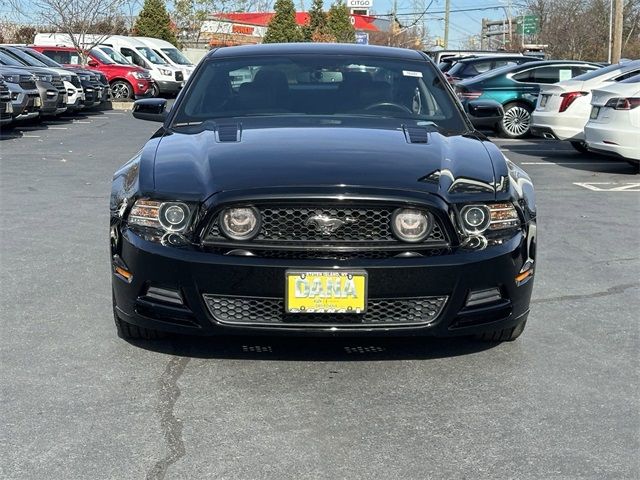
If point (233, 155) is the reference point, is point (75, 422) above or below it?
below

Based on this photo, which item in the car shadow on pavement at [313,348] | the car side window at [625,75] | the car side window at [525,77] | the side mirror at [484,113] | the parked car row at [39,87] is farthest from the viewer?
the car side window at [525,77]

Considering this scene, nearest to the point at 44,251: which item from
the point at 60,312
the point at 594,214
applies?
the point at 60,312

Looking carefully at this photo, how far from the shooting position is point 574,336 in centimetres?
525

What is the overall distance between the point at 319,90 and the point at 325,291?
2.06 metres

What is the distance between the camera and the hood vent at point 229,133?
500cm

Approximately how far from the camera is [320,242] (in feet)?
14.0

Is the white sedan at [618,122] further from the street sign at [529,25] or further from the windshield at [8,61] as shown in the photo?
the street sign at [529,25]

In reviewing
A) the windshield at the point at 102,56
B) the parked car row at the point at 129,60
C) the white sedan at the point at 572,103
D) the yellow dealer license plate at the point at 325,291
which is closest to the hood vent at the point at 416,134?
the yellow dealer license plate at the point at 325,291

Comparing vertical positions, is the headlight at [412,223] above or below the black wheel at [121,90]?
above

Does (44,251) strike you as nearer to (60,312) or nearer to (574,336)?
(60,312)

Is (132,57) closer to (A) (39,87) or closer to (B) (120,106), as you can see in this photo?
(B) (120,106)

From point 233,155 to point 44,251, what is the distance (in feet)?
9.96

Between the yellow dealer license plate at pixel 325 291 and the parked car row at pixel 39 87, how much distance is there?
13730mm

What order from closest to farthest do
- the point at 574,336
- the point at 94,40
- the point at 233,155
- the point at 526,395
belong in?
the point at 526,395
the point at 233,155
the point at 574,336
the point at 94,40
